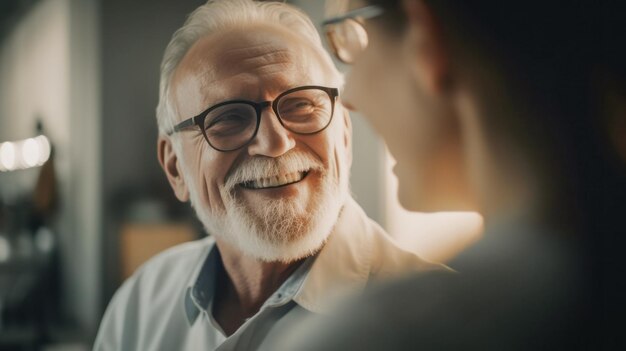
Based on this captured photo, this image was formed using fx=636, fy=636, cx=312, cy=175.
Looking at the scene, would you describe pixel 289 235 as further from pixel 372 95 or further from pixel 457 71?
pixel 457 71

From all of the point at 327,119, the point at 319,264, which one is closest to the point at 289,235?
the point at 319,264

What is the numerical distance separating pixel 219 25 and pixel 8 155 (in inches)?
25.0

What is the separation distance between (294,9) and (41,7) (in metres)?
0.61

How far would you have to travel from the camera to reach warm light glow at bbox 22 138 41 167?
1.45 m

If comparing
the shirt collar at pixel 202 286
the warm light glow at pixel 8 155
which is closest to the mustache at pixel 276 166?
the shirt collar at pixel 202 286

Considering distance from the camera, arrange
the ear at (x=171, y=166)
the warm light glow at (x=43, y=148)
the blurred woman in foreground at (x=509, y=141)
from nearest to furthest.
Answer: the blurred woman in foreground at (x=509, y=141) → the ear at (x=171, y=166) → the warm light glow at (x=43, y=148)

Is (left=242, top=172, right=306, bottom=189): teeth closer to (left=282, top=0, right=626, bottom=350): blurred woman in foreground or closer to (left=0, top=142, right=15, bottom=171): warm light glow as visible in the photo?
(left=282, top=0, right=626, bottom=350): blurred woman in foreground

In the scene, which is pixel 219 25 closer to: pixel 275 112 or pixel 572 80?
pixel 275 112

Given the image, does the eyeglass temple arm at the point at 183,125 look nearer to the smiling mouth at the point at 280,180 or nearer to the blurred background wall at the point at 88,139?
the blurred background wall at the point at 88,139

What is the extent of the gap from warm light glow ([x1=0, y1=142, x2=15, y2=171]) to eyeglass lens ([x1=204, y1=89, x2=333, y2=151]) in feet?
1.83

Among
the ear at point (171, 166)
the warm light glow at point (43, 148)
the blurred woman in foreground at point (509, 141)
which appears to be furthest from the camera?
the warm light glow at point (43, 148)

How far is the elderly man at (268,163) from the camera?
1191 millimetres

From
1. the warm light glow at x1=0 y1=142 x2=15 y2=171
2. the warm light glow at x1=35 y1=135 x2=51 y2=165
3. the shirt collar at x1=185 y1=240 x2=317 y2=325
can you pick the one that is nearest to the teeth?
the shirt collar at x1=185 y1=240 x2=317 y2=325

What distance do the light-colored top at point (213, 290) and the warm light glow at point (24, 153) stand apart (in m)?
0.35
